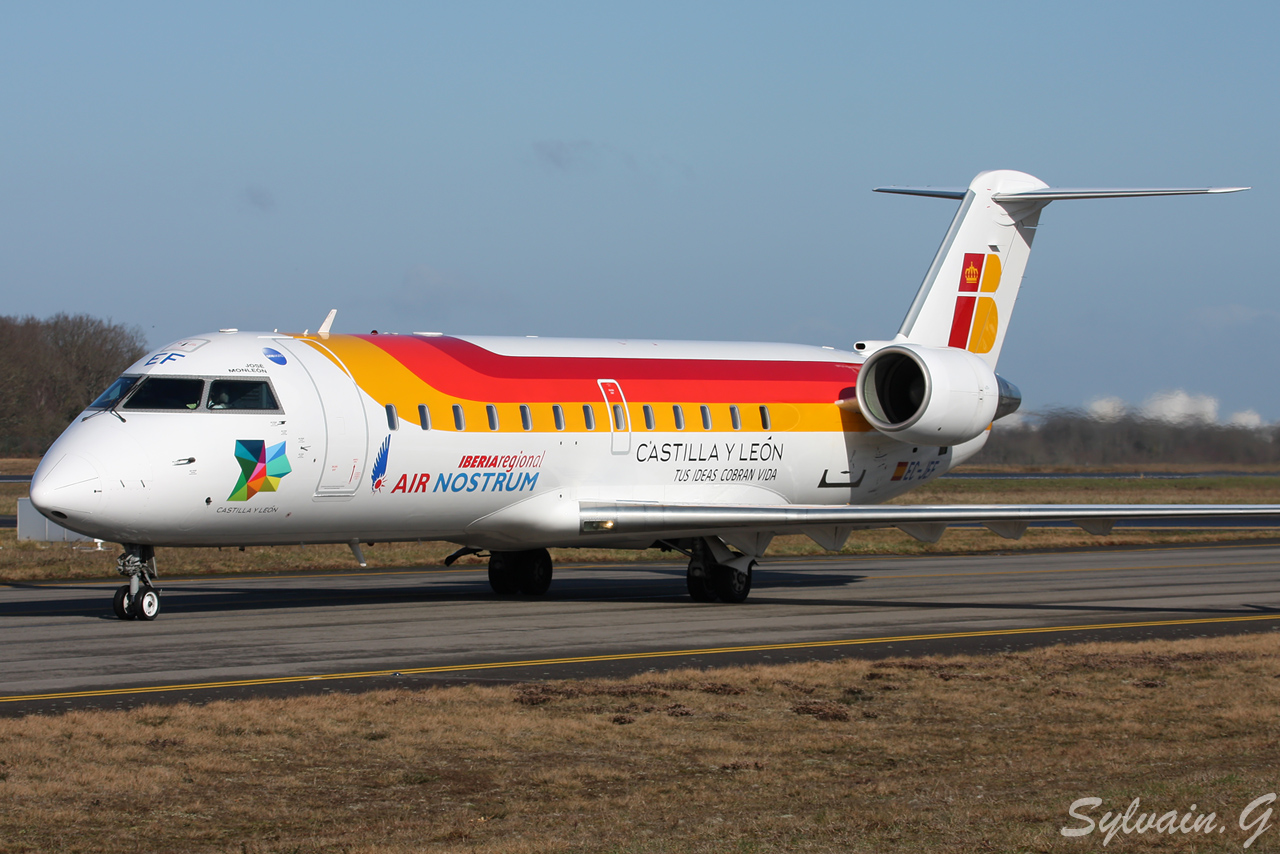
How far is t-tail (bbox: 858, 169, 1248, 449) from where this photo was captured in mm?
24188

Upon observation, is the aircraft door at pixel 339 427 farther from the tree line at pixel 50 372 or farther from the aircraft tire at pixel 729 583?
the tree line at pixel 50 372

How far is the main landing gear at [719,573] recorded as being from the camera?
22547mm

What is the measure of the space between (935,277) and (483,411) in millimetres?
10064

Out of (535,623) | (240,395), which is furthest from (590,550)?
(240,395)

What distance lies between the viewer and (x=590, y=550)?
120 feet

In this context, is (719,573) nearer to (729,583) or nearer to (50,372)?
(729,583)

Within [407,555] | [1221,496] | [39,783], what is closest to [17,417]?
[407,555]

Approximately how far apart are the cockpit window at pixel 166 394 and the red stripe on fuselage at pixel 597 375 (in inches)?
124

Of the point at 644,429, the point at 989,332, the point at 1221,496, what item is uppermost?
the point at 989,332

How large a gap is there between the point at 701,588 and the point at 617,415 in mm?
3260

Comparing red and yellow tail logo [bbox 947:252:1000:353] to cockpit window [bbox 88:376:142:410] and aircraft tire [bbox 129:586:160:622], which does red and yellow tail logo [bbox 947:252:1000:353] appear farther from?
aircraft tire [bbox 129:586:160:622]

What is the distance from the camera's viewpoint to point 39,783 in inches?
371

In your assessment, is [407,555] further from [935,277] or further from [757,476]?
[935,277]

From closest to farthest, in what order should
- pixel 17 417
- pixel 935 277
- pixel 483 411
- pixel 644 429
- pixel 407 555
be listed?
pixel 483 411, pixel 644 429, pixel 935 277, pixel 407 555, pixel 17 417
